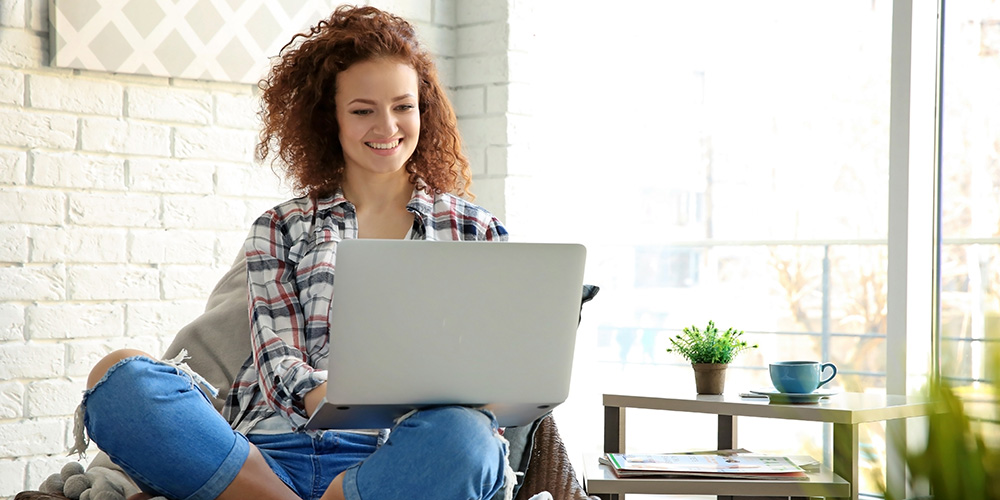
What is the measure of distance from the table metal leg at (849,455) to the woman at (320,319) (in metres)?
0.77

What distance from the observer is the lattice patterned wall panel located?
2314 mm

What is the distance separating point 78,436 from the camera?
1.47 metres

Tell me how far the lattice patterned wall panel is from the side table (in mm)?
1329

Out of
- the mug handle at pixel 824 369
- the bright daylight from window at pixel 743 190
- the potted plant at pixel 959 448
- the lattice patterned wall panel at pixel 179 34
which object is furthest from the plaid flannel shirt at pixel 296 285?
the bright daylight from window at pixel 743 190

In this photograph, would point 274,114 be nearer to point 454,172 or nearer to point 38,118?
point 454,172

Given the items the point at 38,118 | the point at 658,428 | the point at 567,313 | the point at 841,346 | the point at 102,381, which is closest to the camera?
the point at 567,313

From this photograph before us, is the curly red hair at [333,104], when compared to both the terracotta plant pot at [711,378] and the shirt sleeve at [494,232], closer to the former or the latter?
the shirt sleeve at [494,232]

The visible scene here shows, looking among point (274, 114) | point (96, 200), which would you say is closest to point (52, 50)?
point (96, 200)

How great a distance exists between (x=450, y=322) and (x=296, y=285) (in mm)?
577

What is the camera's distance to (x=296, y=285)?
5.71 ft

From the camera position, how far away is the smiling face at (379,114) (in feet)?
5.91

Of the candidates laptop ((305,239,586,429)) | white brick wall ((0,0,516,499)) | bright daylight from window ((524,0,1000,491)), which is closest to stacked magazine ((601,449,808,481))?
laptop ((305,239,586,429))

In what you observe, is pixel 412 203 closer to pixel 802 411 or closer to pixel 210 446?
pixel 210 446

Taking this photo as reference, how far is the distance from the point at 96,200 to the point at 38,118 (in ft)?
0.75
